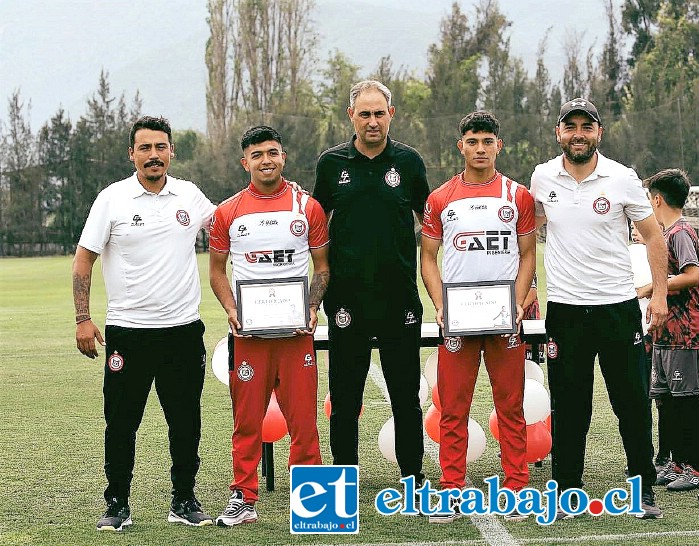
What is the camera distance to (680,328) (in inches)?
243

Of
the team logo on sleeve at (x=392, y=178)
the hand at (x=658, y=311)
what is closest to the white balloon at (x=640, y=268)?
the hand at (x=658, y=311)

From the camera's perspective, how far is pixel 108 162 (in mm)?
53625

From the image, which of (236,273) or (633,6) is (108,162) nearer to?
(633,6)

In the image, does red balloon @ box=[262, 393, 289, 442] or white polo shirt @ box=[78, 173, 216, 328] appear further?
red balloon @ box=[262, 393, 289, 442]

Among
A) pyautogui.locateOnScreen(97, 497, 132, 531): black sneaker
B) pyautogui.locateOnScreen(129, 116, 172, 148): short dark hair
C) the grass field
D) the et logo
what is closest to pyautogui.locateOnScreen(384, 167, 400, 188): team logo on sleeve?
pyautogui.locateOnScreen(129, 116, 172, 148): short dark hair

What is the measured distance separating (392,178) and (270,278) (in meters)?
0.86

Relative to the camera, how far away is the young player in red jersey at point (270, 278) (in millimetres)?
5605

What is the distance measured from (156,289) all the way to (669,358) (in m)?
2.98

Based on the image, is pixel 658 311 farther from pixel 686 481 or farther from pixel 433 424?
pixel 433 424

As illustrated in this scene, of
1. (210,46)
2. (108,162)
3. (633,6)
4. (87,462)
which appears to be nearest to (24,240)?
(108,162)

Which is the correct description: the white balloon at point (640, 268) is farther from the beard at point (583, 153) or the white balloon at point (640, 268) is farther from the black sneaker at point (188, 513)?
the black sneaker at point (188, 513)

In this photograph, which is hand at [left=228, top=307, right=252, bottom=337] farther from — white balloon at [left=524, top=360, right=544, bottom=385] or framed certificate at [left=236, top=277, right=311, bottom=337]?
white balloon at [left=524, top=360, right=544, bottom=385]

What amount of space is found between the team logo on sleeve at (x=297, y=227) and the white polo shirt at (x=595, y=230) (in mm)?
1294

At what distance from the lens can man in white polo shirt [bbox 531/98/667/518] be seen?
18.1 ft
